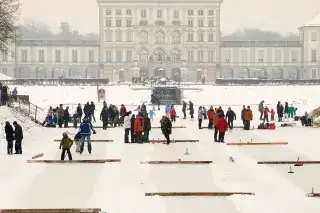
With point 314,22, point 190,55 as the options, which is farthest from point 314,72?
point 190,55

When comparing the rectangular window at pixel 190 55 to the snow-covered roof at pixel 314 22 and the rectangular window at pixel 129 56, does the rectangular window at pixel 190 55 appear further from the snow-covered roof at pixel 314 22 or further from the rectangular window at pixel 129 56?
the snow-covered roof at pixel 314 22

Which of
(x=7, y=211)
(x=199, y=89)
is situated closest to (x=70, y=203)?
(x=7, y=211)

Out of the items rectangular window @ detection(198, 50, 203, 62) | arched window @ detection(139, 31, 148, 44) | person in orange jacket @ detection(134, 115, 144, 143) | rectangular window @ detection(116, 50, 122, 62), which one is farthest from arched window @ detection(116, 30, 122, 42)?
person in orange jacket @ detection(134, 115, 144, 143)

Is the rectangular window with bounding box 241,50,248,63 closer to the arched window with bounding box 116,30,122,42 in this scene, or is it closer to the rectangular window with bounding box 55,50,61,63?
the arched window with bounding box 116,30,122,42

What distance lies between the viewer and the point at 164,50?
111562 mm

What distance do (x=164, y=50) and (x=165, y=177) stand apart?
92.3m

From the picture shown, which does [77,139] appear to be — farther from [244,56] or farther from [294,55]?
[294,55]

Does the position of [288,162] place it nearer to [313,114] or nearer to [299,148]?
[299,148]

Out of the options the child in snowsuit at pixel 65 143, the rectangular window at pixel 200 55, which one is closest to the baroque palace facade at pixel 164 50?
the rectangular window at pixel 200 55

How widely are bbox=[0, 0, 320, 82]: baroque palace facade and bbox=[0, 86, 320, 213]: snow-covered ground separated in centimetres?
7729

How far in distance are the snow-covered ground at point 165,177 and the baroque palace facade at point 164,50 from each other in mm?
77291

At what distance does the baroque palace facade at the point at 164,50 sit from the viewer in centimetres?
11062

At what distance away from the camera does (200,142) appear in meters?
29.2

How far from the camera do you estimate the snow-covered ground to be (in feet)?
52.6
